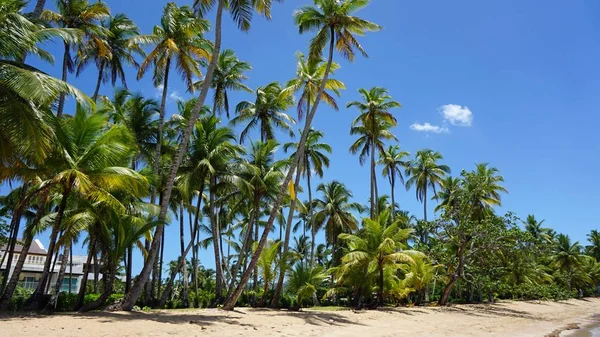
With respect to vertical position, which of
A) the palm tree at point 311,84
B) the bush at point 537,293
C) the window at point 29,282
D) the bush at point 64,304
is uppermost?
the palm tree at point 311,84

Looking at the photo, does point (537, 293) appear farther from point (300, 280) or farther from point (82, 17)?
point (82, 17)

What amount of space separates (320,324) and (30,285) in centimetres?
2982

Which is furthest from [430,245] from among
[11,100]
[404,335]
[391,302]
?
[11,100]

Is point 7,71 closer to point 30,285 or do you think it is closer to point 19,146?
point 19,146

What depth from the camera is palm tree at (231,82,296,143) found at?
25.9m

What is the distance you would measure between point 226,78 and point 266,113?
131 inches

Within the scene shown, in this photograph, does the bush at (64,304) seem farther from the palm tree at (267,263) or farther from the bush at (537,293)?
the bush at (537,293)

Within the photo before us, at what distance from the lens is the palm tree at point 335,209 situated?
36.8m

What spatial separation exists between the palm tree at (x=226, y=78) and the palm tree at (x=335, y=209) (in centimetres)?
1485

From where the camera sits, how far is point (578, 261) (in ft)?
178

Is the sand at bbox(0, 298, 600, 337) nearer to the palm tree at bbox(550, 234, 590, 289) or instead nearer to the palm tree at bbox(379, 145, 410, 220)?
Answer: the palm tree at bbox(379, 145, 410, 220)

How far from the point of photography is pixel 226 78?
83.3 ft

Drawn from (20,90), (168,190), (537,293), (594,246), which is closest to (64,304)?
(168,190)

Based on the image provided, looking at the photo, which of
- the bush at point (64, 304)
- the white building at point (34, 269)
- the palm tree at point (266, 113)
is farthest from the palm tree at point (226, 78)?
the white building at point (34, 269)
